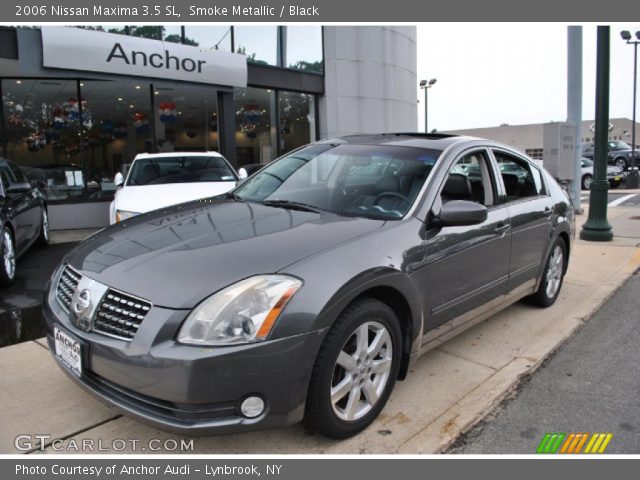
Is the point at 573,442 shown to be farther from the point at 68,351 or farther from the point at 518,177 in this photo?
the point at 68,351

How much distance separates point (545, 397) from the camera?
3.39 meters

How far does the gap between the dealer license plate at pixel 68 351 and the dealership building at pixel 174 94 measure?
326 inches

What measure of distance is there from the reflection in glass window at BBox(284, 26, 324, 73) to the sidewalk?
34.8 feet

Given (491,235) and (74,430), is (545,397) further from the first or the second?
(74,430)

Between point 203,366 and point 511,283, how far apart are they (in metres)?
2.85

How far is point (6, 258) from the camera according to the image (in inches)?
234

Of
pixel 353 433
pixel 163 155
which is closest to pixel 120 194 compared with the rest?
pixel 163 155

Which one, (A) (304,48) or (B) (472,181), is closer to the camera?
(B) (472,181)

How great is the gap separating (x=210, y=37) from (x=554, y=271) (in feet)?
32.1

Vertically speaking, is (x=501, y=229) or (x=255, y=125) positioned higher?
(x=255, y=125)

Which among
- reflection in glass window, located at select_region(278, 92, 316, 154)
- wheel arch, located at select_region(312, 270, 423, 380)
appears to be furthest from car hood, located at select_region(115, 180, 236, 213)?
reflection in glass window, located at select_region(278, 92, 316, 154)

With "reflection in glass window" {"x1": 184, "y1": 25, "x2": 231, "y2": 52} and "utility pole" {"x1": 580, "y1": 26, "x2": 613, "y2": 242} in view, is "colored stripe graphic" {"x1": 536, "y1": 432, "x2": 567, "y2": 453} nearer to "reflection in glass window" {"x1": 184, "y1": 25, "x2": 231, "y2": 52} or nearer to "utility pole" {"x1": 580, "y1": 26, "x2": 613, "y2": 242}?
"utility pole" {"x1": 580, "y1": 26, "x2": 613, "y2": 242}

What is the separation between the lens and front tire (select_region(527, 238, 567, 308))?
5023mm

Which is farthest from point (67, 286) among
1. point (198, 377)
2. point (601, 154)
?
point (601, 154)
